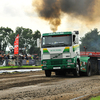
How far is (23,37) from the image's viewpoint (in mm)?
89375

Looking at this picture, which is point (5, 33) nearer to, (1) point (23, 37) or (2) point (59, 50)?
(1) point (23, 37)

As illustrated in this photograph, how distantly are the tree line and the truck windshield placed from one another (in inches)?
2781

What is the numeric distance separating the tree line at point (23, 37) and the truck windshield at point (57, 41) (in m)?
70.6

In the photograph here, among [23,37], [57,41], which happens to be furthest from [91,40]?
[57,41]

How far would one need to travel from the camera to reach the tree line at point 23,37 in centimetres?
8581

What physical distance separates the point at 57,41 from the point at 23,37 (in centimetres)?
7577

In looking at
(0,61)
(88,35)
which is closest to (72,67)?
(0,61)

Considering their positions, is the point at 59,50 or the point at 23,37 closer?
the point at 59,50

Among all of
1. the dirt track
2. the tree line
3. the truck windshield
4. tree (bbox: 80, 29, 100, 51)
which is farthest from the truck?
tree (bbox: 80, 29, 100, 51)

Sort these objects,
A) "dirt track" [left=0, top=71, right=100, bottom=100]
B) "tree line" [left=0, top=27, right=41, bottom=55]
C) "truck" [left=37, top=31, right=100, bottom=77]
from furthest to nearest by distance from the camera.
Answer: "tree line" [left=0, top=27, right=41, bottom=55]
"truck" [left=37, top=31, right=100, bottom=77]
"dirt track" [left=0, top=71, right=100, bottom=100]

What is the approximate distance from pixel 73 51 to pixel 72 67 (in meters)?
1.01

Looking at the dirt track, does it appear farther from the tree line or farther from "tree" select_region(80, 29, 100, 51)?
"tree" select_region(80, 29, 100, 51)

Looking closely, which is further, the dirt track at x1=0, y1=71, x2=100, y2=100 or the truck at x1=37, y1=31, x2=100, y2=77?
the truck at x1=37, y1=31, x2=100, y2=77

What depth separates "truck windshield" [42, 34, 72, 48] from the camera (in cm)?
1445
